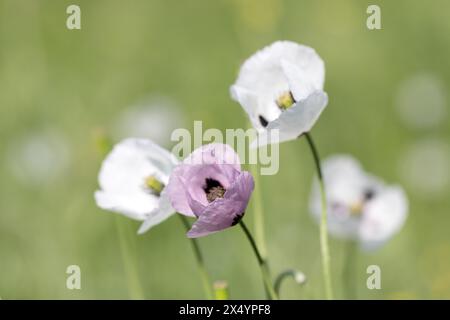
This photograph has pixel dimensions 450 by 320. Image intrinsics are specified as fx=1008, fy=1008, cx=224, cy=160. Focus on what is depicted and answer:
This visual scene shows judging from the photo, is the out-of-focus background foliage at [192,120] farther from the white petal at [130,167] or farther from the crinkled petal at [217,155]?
the crinkled petal at [217,155]

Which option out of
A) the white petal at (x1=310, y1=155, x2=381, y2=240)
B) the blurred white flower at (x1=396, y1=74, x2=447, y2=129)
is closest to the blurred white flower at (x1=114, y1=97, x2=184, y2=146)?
the blurred white flower at (x1=396, y1=74, x2=447, y2=129)

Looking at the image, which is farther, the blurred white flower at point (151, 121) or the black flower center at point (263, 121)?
the blurred white flower at point (151, 121)

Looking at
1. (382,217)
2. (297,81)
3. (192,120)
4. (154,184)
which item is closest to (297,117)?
(297,81)

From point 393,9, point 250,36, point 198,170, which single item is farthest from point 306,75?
point 393,9

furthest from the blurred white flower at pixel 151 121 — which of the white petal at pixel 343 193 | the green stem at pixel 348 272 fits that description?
the white petal at pixel 343 193

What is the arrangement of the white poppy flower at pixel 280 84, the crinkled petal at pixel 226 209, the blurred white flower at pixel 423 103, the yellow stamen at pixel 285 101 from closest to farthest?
the crinkled petal at pixel 226 209
the white poppy flower at pixel 280 84
the yellow stamen at pixel 285 101
the blurred white flower at pixel 423 103

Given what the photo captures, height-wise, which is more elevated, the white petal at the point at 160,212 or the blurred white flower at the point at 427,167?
the white petal at the point at 160,212
